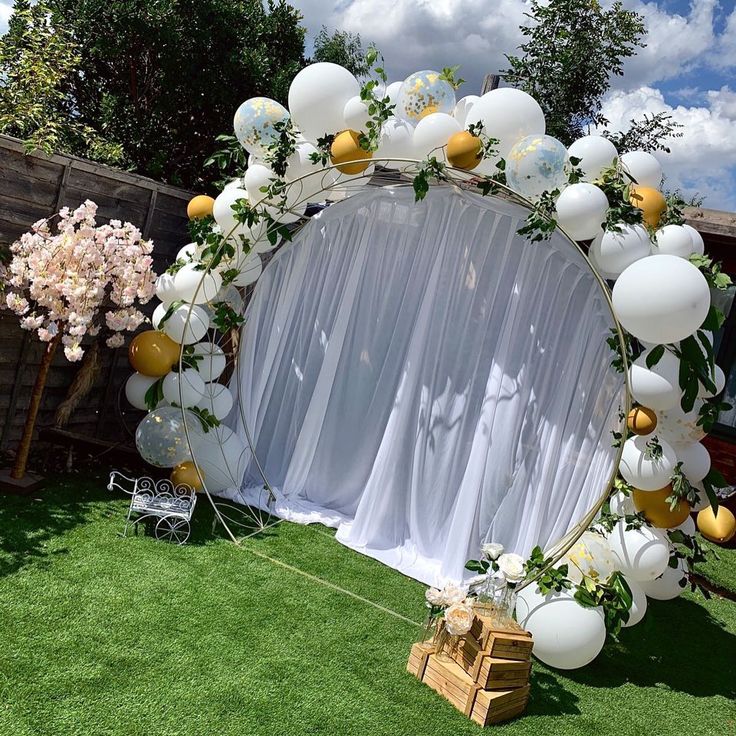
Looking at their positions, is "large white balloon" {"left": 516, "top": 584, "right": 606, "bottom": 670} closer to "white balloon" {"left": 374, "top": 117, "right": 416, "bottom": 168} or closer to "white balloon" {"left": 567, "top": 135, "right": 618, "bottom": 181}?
"white balloon" {"left": 567, "top": 135, "right": 618, "bottom": 181}

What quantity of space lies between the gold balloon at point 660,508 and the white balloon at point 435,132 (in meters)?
2.00

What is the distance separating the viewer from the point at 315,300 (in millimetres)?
5273

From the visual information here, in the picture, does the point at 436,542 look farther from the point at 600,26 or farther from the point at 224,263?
the point at 600,26

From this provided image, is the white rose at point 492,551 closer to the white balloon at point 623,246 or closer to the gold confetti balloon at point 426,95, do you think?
the white balloon at point 623,246

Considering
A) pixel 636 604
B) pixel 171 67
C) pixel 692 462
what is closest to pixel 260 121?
pixel 692 462

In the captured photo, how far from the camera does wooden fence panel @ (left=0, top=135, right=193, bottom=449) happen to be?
4.11 metres

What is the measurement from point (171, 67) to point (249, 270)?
3445 mm

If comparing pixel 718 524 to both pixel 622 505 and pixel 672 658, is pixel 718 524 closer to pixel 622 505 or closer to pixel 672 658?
pixel 622 505

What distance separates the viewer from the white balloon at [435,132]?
12.2 ft

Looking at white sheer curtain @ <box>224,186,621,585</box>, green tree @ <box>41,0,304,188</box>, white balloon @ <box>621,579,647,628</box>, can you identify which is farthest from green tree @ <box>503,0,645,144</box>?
white balloon @ <box>621,579,647,628</box>

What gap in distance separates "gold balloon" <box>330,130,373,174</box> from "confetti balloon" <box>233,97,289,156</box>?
1.46 feet

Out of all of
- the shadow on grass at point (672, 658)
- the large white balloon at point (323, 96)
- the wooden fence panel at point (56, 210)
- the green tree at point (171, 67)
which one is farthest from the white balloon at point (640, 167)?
the green tree at point (171, 67)

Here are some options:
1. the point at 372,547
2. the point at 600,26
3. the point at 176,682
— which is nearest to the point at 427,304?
the point at 372,547

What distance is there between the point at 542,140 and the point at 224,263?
2082 mm
